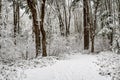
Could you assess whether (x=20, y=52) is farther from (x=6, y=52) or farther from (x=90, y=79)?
(x=90, y=79)

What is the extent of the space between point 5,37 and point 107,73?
9.56 meters

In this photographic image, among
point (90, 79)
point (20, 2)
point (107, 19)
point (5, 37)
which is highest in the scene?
point (20, 2)

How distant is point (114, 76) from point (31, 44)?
11.8 m

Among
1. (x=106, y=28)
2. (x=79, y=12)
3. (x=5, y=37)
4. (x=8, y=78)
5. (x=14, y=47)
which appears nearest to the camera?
(x=8, y=78)

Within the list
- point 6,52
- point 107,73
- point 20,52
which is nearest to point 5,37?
point 6,52

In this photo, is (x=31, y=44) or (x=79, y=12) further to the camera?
(x=79, y=12)

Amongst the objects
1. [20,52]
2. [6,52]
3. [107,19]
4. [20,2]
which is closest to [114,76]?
[6,52]

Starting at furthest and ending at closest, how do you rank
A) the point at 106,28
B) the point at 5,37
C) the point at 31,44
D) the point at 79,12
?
the point at 79,12
the point at 106,28
the point at 31,44
the point at 5,37

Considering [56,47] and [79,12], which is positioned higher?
[79,12]

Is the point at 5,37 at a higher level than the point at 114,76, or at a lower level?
higher

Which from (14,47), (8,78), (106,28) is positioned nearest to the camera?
(8,78)

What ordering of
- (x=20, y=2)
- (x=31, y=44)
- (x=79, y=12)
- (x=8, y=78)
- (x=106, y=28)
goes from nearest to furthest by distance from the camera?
(x=8, y=78), (x=31, y=44), (x=106, y=28), (x=20, y=2), (x=79, y=12)

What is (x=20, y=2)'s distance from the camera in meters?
22.4

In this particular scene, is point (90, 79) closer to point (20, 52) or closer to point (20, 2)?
point (20, 52)
